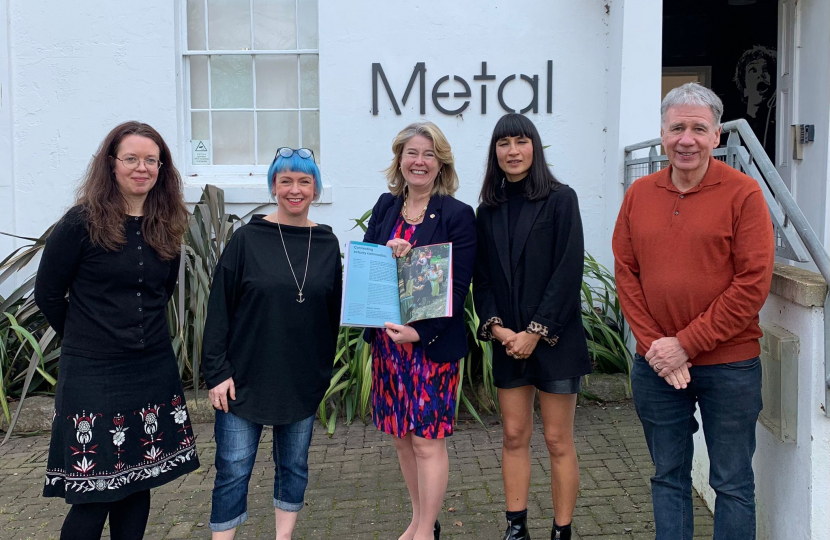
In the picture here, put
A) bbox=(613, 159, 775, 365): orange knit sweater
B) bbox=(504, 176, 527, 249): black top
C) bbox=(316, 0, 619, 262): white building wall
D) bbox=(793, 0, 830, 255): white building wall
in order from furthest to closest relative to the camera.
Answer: bbox=(316, 0, 619, 262): white building wall
bbox=(793, 0, 830, 255): white building wall
bbox=(504, 176, 527, 249): black top
bbox=(613, 159, 775, 365): orange knit sweater

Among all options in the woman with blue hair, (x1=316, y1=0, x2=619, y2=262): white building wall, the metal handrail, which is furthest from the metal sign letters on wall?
the woman with blue hair

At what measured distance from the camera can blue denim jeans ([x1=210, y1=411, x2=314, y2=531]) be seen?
298cm

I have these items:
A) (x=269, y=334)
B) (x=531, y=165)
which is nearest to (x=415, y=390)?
(x=269, y=334)

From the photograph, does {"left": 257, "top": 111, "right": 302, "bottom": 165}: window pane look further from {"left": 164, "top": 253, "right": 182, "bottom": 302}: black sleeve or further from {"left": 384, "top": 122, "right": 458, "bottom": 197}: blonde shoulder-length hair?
{"left": 164, "top": 253, "right": 182, "bottom": 302}: black sleeve

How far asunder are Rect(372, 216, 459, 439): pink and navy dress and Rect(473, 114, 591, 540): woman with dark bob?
24cm

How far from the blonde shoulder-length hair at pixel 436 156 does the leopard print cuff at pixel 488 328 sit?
1.94 ft

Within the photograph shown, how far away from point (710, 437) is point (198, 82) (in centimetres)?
533

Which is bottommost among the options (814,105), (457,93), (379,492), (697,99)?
(379,492)

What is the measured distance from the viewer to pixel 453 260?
10.3ft

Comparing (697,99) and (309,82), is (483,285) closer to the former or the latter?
(697,99)

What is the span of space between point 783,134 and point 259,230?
17.4 feet

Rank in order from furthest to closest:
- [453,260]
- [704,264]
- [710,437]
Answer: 1. [453,260]
2. [710,437]
3. [704,264]

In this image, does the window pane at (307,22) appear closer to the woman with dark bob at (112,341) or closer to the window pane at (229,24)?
the window pane at (229,24)

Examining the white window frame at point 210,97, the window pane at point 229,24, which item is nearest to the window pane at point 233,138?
the white window frame at point 210,97
